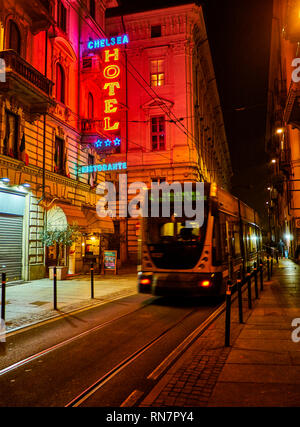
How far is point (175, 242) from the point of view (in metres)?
10.6

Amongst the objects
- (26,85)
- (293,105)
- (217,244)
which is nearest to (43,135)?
(26,85)

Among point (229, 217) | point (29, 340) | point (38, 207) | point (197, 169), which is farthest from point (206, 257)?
point (197, 169)

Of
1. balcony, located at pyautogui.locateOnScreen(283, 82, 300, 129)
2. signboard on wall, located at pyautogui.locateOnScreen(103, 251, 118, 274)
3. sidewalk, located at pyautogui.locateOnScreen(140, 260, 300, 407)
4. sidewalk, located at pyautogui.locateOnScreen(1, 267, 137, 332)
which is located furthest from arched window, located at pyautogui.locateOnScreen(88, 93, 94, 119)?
sidewalk, located at pyautogui.locateOnScreen(140, 260, 300, 407)

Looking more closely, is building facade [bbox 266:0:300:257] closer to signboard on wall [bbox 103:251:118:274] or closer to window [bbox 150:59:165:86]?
window [bbox 150:59:165:86]

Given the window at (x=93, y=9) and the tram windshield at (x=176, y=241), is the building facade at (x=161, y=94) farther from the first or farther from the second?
the tram windshield at (x=176, y=241)

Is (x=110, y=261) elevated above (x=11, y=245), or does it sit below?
below

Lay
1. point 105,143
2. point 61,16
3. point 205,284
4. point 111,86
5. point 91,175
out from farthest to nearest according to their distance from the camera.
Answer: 1. point 91,175
2. point 105,143
3. point 111,86
4. point 61,16
5. point 205,284

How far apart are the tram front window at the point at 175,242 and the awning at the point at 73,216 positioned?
830 centimetres

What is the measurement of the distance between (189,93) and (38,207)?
59.7ft

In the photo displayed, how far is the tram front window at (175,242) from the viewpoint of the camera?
1038 cm

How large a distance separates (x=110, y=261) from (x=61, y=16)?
49.6 ft

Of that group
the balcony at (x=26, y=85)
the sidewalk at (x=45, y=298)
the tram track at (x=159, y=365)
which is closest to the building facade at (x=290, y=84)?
the balcony at (x=26, y=85)

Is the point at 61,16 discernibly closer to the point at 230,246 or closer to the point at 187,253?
the point at 230,246

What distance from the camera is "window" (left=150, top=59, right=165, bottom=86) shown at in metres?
30.8
